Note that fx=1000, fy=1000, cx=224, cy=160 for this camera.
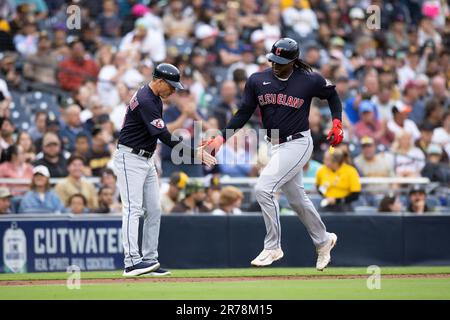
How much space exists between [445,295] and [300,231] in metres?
5.24

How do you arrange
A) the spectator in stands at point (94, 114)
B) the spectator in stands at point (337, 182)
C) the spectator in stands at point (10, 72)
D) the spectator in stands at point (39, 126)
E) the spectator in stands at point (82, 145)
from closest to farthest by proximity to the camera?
the spectator in stands at point (337, 182), the spectator in stands at point (82, 145), the spectator in stands at point (39, 126), the spectator in stands at point (94, 114), the spectator in stands at point (10, 72)

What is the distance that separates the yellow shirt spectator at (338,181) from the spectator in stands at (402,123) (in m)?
3.56

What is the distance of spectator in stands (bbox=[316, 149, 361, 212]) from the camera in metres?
13.8

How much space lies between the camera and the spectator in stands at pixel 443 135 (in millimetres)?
17034

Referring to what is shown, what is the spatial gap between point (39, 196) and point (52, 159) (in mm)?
950

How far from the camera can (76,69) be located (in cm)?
1711

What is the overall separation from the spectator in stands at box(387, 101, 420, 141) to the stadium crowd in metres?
0.04

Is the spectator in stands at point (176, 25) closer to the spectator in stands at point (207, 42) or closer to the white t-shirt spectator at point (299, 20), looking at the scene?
the spectator in stands at point (207, 42)

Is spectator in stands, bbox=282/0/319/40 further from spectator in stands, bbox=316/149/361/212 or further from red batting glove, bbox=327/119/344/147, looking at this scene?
red batting glove, bbox=327/119/344/147

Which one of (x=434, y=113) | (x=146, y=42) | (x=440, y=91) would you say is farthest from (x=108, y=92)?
(x=440, y=91)

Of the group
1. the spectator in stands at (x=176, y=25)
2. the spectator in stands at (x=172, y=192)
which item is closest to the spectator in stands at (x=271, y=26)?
the spectator in stands at (x=176, y=25)

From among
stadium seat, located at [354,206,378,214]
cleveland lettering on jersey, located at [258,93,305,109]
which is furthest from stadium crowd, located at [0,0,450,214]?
cleveland lettering on jersey, located at [258,93,305,109]

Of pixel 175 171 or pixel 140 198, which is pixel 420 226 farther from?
pixel 140 198

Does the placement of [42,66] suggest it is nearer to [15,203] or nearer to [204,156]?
[15,203]
